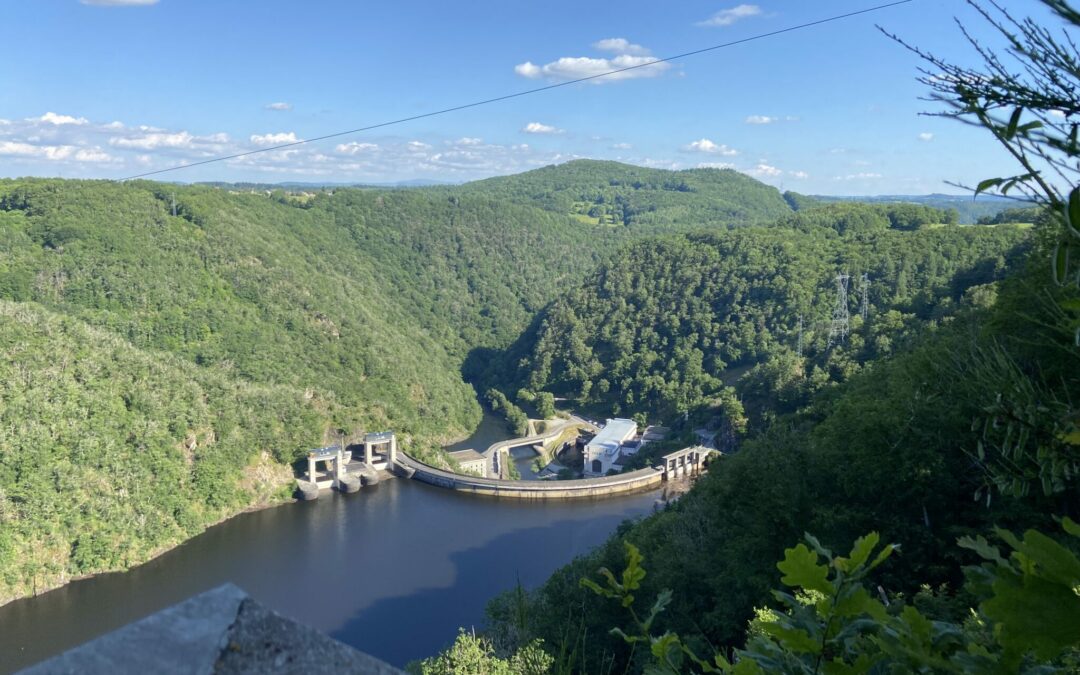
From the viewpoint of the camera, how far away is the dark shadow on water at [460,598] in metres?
21.7

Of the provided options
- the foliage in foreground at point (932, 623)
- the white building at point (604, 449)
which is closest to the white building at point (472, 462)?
the white building at point (604, 449)

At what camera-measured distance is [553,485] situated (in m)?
34.7

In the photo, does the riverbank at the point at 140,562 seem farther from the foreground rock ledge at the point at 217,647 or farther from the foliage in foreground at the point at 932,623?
the foliage in foreground at the point at 932,623

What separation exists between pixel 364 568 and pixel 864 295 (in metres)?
32.5

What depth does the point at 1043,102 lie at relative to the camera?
1.84m

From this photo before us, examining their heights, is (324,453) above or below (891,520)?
below

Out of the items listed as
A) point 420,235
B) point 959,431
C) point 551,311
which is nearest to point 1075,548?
point 959,431

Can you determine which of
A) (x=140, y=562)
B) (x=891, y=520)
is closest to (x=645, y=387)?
(x=140, y=562)

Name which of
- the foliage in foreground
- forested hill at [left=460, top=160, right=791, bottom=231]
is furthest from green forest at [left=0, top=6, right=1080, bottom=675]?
forested hill at [left=460, top=160, right=791, bottom=231]

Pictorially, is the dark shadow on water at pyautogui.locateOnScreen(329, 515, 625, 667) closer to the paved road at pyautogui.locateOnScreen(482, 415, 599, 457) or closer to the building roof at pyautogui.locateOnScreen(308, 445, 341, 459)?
the building roof at pyautogui.locateOnScreen(308, 445, 341, 459)

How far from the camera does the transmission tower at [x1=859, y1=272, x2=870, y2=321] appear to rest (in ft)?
137

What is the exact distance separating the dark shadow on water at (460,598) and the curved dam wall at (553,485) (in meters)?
3.66

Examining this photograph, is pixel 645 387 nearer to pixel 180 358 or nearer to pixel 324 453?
pixel 324 453

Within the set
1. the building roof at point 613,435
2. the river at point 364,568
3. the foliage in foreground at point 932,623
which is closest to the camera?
the foliage in foreground at point 932,623
